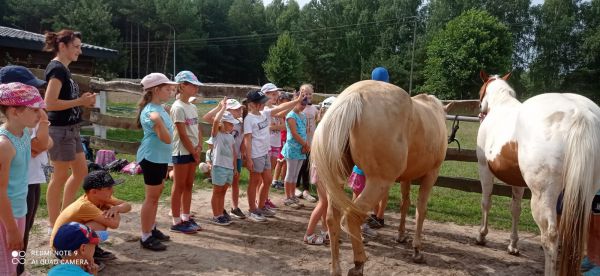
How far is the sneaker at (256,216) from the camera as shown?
203 inches

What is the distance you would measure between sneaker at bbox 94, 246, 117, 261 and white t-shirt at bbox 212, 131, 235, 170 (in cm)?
151

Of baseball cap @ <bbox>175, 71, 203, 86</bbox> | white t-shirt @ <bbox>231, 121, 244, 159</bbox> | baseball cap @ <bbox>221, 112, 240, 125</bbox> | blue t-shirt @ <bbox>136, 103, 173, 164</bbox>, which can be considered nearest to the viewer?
blue t-shirt @ <bbox>136, 103, 173, 164</bbox>

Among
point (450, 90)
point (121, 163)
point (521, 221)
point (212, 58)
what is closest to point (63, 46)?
point (121, 163)

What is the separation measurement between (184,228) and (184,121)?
123 cm

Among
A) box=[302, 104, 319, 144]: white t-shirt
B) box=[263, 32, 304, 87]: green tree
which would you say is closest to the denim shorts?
box=[302, 104, 319, 144]: white t-shirt

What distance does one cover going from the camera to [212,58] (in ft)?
192

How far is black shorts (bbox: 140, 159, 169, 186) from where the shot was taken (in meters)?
3.74

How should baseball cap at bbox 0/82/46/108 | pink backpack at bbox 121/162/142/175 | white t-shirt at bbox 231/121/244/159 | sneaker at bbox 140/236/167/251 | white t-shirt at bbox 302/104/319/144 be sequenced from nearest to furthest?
baseball cap at bbox 0/82/46/108 → sneaker at bbox 140/236/167/251 → white t-shirt at bbox 231/121/244/159 → white t-shirt at bbox 302/104/319/144 → pink backpack at bbox 121/162/142/175

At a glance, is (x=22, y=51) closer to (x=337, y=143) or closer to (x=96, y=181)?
(x=96, y=181)

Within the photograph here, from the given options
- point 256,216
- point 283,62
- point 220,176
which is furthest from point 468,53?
point 220,176

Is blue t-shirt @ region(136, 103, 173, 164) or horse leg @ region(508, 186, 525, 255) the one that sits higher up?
blue t-shirt @ region(136, 103, 173, 164)

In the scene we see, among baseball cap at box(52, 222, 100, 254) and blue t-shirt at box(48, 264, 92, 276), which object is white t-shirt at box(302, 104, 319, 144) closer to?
baseball cap at box(52, 222, 100, 254)

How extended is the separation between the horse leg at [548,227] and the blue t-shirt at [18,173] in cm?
373

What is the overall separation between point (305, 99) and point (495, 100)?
234 centimetres
